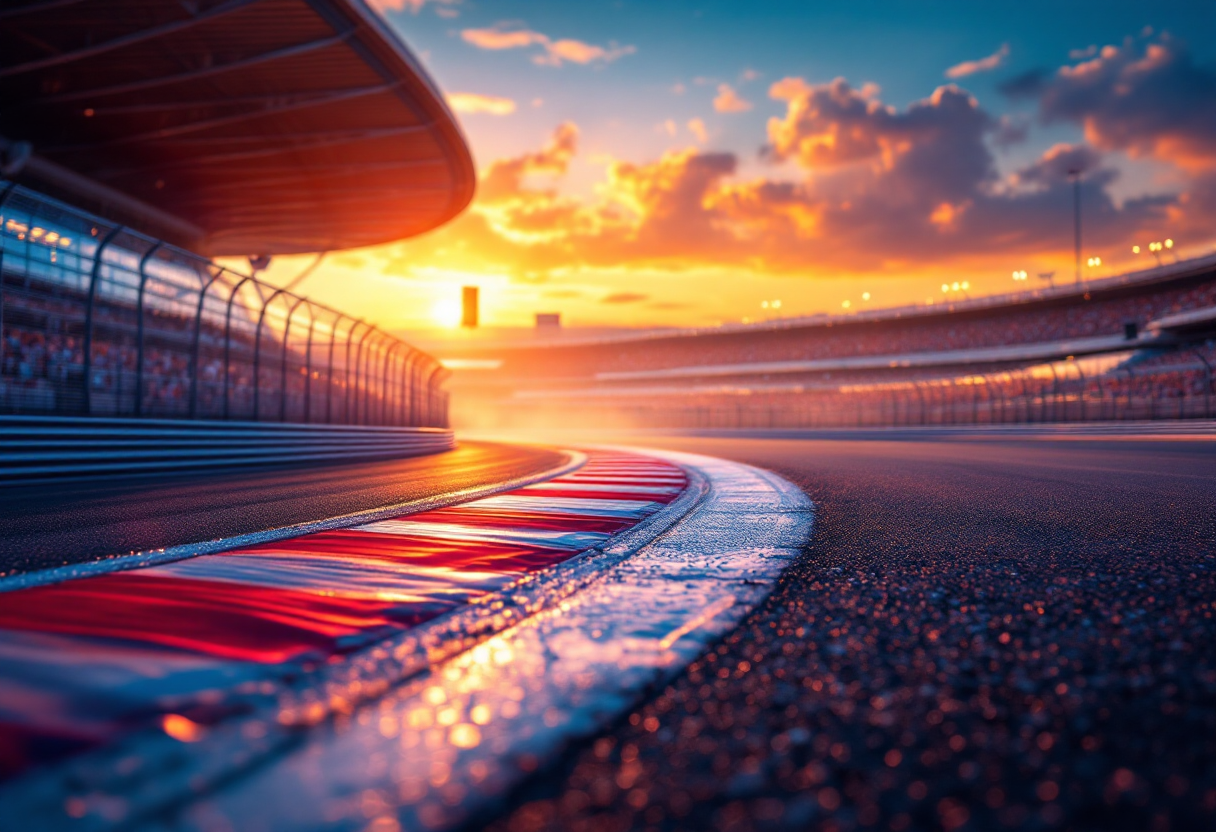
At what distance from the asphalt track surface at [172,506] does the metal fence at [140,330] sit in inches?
62.8

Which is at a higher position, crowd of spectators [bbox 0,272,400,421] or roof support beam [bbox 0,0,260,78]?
roof support beam [bbox 0,0,260,78]

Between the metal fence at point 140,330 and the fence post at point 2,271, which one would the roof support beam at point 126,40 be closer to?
the metal fence at point 140,330

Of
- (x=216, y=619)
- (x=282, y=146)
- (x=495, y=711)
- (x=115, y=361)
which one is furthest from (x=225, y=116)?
(x=495, y=711)

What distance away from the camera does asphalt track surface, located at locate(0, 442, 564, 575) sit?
4098 mm

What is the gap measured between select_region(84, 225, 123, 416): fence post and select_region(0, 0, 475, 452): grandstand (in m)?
0.02

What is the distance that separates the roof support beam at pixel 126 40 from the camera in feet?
42.0

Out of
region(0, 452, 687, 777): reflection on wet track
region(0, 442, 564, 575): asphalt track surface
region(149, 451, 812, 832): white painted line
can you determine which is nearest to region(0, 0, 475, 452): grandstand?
region(0, 442, 564, 575): asphalt track surface

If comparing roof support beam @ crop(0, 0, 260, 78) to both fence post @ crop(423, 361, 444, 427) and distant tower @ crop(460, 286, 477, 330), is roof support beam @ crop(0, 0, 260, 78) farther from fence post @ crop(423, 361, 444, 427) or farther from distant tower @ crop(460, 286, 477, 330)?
distant tower @ crop(460, 286, 477, 330)

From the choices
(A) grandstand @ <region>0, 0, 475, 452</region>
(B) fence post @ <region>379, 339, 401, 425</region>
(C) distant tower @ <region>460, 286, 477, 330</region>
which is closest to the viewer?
(A) grandstand @ <region>0, 0, 475, 452</region>

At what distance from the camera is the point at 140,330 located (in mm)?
9977

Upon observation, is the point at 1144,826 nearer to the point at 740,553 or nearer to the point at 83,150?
the point at 740,553

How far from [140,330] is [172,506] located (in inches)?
204

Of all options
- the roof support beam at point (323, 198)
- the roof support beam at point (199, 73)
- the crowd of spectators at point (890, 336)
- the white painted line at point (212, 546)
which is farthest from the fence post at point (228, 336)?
the crowd of spectators at point (890, 336)

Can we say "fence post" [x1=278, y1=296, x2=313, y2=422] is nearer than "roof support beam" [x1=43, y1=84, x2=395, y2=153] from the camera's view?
Yes
